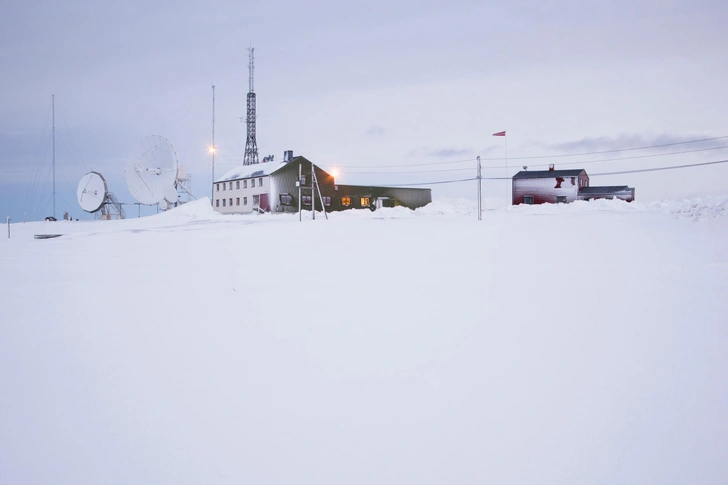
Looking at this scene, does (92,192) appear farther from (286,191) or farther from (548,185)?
(548,185)

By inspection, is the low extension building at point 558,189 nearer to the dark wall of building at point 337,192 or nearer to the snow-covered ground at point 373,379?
the dark wall of building at point 337,192

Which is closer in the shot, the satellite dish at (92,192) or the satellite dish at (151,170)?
the satellite dish at (151,170)

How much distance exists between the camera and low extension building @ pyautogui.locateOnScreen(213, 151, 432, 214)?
1601 inches

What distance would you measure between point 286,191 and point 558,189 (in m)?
22.1

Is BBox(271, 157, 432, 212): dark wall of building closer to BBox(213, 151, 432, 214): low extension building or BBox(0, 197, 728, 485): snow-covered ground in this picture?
BBox(213, 151, 432, 214): low extension building

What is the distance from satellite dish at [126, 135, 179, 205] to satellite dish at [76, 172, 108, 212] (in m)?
5.97

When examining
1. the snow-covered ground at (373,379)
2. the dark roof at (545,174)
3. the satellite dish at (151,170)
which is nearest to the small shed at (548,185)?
the dark roof at (545,174)

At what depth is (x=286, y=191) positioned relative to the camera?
41188 mm

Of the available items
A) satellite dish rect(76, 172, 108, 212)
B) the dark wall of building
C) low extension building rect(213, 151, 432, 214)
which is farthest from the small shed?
satellite dish rect(76, 172, 108, 212)

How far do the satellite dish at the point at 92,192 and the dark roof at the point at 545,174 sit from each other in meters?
35.4

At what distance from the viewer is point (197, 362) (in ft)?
15.9

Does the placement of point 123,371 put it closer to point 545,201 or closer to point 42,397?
point 42,397

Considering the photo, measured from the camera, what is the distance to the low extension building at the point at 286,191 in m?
40.7

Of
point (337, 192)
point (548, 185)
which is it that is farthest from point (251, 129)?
point (548, 185)
